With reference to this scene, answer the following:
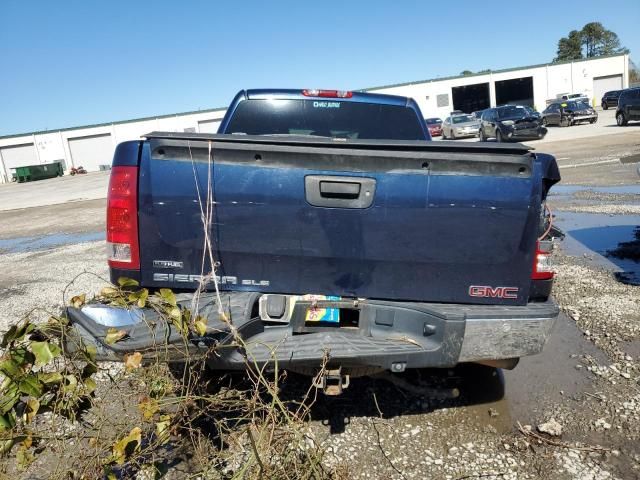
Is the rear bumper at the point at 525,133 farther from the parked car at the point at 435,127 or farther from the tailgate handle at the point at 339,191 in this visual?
the tailgate handle at the point at 339,191

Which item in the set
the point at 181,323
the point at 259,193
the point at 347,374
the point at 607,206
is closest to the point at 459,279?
the point at 347,374

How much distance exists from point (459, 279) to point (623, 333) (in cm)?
258

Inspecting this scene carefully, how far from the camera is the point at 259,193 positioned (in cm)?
265

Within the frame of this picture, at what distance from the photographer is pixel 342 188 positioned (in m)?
2.64

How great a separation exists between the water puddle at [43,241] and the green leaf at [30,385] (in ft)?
29.2

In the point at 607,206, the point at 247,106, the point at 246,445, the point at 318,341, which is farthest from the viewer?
the point at 607,206

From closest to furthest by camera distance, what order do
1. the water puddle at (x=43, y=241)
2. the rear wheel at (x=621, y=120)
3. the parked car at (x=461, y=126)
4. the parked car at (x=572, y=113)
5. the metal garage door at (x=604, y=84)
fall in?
the water puddle at (x=43, y=241) → the rear wheel at (x=621, y=120) → the parked car at (x=461, y=126) → the parked car at (x=572, y=113) → the metal garage door at (x=604, y=84)

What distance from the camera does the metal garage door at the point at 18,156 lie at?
5444cm

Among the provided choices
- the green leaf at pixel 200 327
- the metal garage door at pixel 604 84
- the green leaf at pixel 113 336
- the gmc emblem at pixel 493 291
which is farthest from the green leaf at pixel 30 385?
the metal garage door at pixel 604 84

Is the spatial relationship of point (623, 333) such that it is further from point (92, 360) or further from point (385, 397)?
point (92, 360)

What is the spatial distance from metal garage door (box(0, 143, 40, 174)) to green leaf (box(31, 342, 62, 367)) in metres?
61.6

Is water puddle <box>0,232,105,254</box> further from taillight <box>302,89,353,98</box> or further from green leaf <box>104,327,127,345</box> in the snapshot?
green leaf <box>104,327,127,345</box>

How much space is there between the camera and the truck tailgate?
2.61 m

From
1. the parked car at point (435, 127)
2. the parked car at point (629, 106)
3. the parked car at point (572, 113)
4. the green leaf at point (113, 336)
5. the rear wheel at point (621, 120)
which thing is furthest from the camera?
the parked car at point (435, 127)
